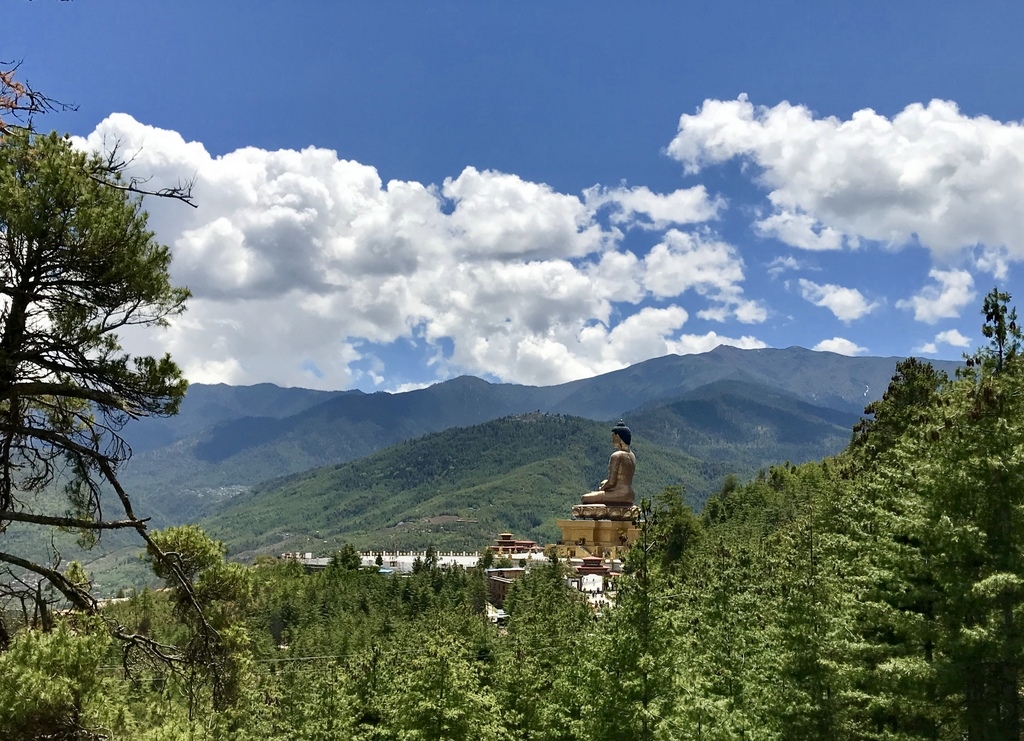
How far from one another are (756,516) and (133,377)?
44794 mm

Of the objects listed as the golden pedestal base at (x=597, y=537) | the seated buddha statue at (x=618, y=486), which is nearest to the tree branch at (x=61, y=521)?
the golden pedestal base at (x=597, y=537)

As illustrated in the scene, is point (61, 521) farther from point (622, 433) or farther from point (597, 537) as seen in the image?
point (622, 433)

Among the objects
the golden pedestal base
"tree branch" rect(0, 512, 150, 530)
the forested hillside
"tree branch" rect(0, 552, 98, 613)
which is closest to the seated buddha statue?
the golden pedestal base

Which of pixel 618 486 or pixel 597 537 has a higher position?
pixel 618 486

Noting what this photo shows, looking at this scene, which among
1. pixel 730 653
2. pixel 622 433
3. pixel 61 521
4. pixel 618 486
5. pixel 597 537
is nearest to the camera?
pixel 61 521

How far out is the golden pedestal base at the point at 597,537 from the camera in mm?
69438

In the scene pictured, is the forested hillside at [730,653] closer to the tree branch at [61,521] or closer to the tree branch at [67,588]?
the tree branch at [67,588]

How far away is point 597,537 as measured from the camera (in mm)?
70812

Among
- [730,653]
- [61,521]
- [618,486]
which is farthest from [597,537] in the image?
[61,521]

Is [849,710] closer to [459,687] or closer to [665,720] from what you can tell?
[665,720]

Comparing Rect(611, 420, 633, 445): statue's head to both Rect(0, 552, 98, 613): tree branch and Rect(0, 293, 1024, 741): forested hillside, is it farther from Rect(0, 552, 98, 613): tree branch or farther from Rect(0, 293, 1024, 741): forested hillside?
Rect(0, 552, 98, 613): tree branch

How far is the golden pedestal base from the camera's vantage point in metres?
69.4

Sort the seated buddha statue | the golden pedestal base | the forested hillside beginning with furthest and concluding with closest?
the seated buddha statue → the golden pedestal base → the forested hillside

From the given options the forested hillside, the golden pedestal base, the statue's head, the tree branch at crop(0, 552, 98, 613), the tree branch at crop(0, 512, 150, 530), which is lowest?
the golden pedestal base
